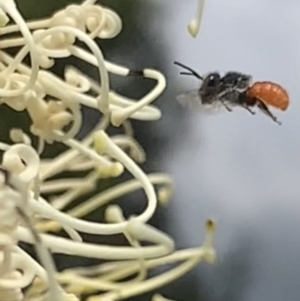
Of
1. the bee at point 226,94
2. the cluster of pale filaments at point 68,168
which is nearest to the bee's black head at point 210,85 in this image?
the bee at point 226,94

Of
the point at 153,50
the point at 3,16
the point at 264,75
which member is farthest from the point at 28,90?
the point at 264,75

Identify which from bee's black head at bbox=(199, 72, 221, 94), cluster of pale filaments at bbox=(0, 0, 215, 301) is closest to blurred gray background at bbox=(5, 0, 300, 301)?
bee's black head at bbox=(199, 72, 221, 94)

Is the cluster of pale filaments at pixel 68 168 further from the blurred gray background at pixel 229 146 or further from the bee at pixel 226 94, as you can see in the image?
the blurred gray background at pixel 229 146

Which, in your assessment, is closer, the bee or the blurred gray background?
the bee

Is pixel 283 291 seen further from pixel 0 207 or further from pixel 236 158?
pixel 0 207

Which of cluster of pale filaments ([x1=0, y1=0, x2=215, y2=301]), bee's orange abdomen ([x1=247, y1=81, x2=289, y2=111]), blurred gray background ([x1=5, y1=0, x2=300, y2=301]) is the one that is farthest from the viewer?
blurred gray background ([x1=5, y1=0, x2=300, y2=301])

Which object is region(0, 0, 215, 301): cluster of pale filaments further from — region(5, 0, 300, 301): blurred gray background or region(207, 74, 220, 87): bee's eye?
region(5, 0, 300, 301): blurred gray background
